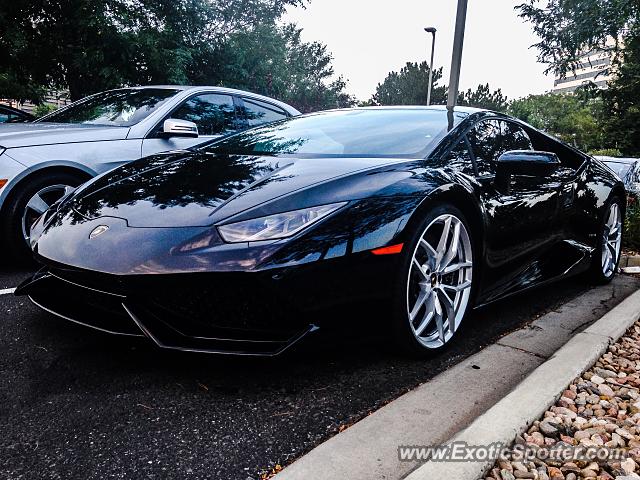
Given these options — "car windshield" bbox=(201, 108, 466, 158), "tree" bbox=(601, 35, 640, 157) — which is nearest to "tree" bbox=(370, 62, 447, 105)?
"tree" bbox=(601, 35, 640, 157)

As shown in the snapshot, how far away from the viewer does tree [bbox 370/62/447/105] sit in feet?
176

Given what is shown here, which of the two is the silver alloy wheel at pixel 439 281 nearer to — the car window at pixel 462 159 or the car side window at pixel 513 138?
the car window at pixel 462 159

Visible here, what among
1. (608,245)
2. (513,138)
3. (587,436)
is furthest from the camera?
(608,245)

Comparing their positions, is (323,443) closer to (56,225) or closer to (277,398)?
(277,398)

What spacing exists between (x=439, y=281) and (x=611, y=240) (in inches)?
94.6

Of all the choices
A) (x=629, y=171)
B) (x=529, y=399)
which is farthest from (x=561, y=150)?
(x=629, y=171)

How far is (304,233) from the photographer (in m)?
1.90

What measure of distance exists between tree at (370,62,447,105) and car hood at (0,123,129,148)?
5081cm

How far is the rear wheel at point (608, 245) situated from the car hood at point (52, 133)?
353 centimetres

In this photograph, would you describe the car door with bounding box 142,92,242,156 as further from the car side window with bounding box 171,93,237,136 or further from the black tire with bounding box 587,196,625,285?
the black tire with bounding box 587,196,625,285

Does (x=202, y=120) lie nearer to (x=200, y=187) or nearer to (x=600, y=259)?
(x=200, y=187)

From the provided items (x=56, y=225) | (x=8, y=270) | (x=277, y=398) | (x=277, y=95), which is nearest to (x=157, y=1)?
(x=277, y=95)

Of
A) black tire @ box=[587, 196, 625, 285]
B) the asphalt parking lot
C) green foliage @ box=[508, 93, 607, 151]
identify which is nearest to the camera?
the asphalt parking lot

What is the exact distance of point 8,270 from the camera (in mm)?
3533
